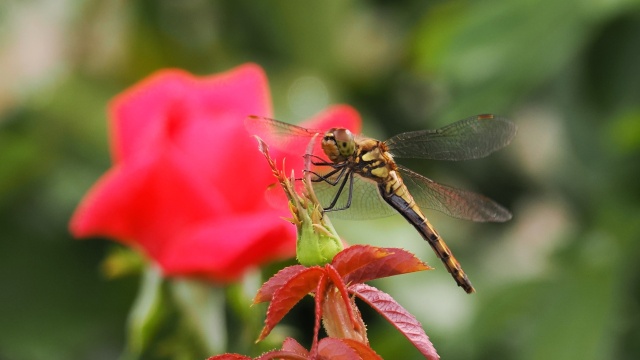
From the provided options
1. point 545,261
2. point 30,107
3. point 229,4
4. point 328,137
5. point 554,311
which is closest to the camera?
point 328,137

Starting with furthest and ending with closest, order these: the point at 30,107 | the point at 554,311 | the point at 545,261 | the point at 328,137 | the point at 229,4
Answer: the point at 229,4 < the point at 30,107 < the point at 545,261 < the point at 554,311 < the point at 328,137

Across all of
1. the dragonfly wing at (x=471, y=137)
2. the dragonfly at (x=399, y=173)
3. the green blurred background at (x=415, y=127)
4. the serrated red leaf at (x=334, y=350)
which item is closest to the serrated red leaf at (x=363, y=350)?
the serrated red leaf at (x=334, y=350)

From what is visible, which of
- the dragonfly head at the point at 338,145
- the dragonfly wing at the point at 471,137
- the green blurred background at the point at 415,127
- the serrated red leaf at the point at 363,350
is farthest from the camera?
the green blurred background at the point at 415,127

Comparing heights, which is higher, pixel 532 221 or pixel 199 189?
pixel 532 221

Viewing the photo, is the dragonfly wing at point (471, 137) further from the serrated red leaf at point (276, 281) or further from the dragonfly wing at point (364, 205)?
the serrated red leaf at point (276, 281)

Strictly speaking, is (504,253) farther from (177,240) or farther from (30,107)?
(177,240)

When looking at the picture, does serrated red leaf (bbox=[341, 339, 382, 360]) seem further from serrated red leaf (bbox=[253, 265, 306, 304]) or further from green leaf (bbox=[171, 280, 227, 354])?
green leaf (bbox=[171, 280, 227, 354])

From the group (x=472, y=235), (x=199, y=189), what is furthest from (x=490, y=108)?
(x=199, y=189)
